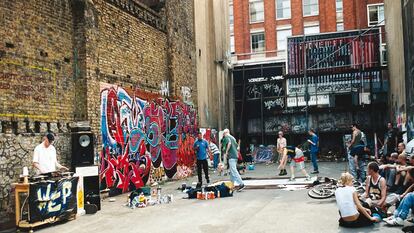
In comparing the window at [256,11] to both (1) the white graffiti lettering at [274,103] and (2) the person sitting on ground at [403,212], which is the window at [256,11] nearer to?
(1) the white graffiti lettering at [274,103]

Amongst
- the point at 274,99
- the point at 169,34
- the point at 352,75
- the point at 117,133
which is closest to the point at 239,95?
the point at 274,99

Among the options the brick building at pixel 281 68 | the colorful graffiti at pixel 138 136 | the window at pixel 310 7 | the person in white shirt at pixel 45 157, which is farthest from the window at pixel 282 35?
the person in white shirt at pixel 45 157

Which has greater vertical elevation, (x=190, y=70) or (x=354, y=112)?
(x=190, y=70)

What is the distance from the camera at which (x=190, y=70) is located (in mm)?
22344

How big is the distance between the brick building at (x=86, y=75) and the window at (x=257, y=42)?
2443cm

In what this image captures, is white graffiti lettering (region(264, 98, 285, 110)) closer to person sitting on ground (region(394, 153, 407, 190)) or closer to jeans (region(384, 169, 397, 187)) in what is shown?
jeans (region(384, 169, 397, 187))

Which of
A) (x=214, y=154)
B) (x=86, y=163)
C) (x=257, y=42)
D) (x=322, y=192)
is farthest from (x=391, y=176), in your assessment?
(x=257, y=42)

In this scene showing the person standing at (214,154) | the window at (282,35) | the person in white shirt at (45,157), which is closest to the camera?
the person in white shirt at (45,157)

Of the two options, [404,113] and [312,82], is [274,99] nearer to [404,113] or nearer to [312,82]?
[312,82]

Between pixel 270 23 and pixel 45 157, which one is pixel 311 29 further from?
pixel 45 157

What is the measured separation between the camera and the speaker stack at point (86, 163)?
11422 mm

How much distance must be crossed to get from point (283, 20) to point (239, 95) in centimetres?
1339

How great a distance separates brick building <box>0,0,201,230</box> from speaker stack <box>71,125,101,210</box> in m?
0.64

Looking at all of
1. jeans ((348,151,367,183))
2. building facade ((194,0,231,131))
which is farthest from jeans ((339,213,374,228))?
building facade ((194,0,231,131))
